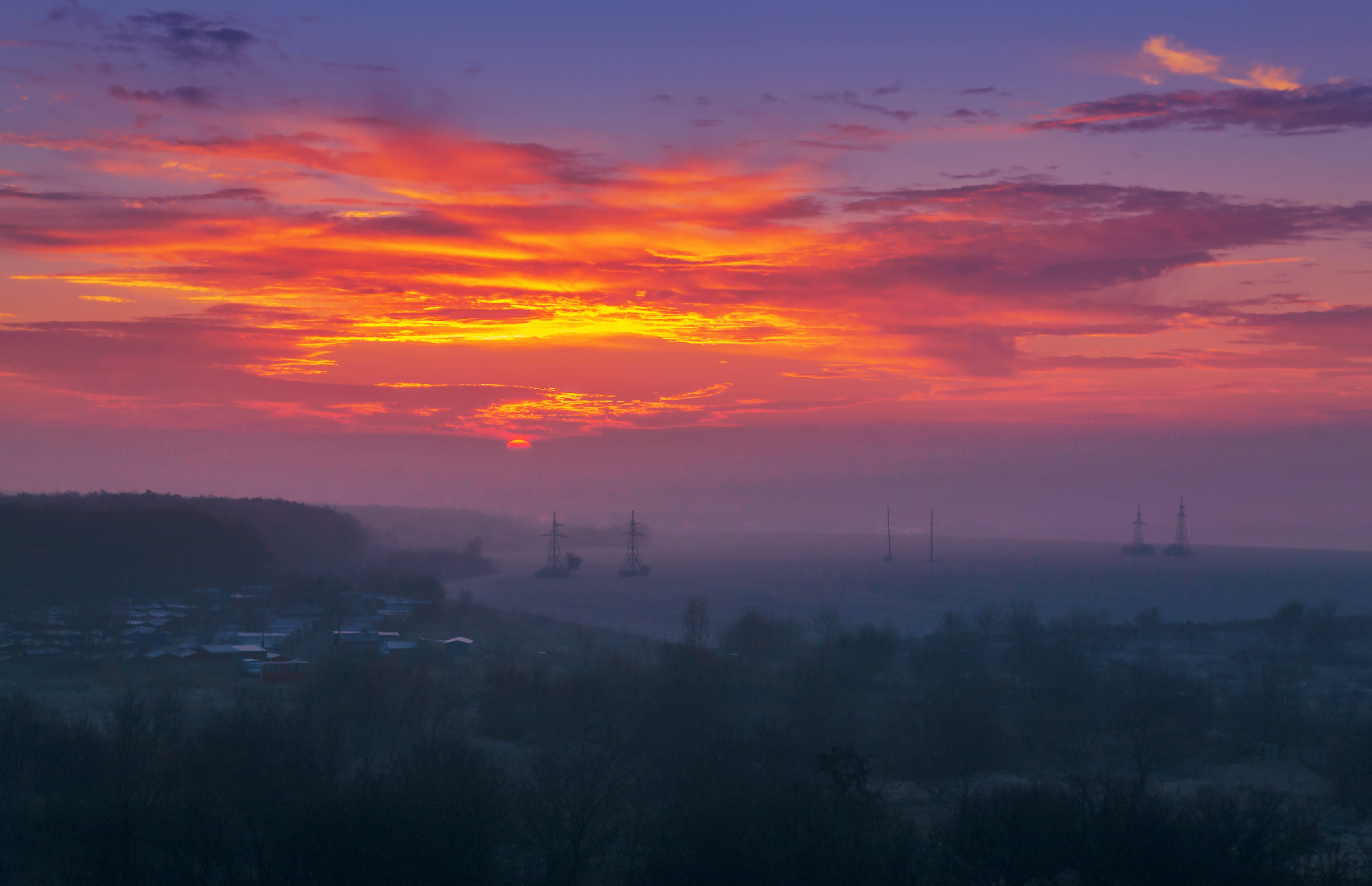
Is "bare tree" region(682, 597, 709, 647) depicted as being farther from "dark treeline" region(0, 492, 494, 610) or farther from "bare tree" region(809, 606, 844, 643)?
"dark treeline" region(0, 492, 494, 610)

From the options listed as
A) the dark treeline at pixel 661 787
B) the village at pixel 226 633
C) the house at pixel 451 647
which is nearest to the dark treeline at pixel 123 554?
the village at pixel 226 633

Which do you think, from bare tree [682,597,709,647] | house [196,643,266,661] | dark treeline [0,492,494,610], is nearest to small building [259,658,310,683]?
house [196,643,266,661]

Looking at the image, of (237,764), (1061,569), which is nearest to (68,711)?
(237,764)

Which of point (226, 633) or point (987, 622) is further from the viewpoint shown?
point (987, 622)

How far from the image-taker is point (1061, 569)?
177 metres

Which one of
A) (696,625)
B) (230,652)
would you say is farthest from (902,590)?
(230,652)

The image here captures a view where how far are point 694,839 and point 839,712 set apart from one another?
2037cm

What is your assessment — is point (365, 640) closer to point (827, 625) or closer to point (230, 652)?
point (230, 652)

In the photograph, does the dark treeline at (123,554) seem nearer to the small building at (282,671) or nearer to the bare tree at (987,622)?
the small building at (282,671)

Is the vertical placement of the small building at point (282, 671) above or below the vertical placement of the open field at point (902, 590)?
above

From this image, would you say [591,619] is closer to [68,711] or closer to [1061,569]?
[68,711]

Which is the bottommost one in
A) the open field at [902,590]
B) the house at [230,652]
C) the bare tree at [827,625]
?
the open field at [902,590]

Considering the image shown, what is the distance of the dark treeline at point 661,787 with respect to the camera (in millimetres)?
16266

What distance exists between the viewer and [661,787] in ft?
68.8
